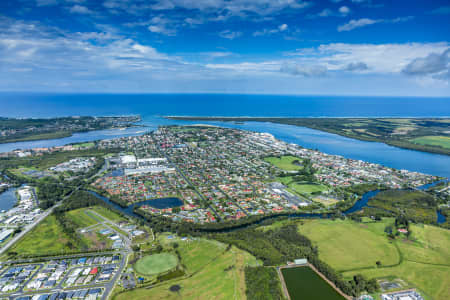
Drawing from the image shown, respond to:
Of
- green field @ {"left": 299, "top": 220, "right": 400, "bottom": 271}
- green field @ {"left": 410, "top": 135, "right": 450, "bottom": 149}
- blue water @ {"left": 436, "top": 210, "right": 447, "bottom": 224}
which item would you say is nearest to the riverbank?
green field @ {"left": 410, "top": 135, "right": 450, "bottom": 149}

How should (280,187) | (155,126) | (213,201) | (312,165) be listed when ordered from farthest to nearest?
(155,126), (312,165), (280,187), (213,201)

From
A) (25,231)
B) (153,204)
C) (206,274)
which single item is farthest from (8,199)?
(206,274)

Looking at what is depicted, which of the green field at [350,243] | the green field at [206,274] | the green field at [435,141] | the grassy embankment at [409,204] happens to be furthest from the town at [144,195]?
the green field at [435,141]

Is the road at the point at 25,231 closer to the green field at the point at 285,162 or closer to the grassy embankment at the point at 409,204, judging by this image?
the green field at the point at 285,162

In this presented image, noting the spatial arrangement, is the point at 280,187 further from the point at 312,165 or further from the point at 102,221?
the point at 102,221

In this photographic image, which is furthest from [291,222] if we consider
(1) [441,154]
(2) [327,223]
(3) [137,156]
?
(1) [441,154]

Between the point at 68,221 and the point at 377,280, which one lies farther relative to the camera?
the point at 68,221

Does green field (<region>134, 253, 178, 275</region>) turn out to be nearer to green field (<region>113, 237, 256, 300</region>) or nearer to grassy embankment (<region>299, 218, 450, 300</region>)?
green field (<region>113, 237, 256, 300</region>)
